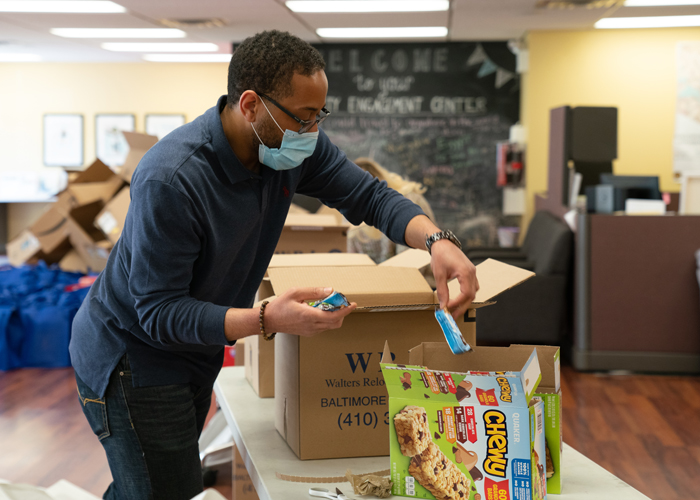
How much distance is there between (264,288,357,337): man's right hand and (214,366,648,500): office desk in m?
0.29

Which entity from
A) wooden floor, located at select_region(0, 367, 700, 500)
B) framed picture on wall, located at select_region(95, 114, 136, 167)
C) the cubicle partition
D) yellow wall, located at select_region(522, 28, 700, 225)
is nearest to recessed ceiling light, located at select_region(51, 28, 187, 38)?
framed picture on wall, located at select_region(95, 114, 136, 167)

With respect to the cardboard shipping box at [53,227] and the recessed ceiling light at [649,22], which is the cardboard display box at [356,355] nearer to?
the cardboard shipping box at [53,227]

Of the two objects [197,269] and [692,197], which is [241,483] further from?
[692,197]

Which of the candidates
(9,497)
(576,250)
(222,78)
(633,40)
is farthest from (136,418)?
(222,78)

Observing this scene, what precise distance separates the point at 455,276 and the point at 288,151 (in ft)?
1.25

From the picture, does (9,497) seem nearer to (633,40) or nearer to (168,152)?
(168,152)

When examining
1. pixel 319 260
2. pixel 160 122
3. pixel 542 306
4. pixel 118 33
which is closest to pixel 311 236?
pixel 319 260

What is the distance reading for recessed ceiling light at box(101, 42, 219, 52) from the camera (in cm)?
720

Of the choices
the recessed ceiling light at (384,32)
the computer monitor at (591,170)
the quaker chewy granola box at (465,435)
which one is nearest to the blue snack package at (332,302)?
the quaker chewy granola box at (465,435)

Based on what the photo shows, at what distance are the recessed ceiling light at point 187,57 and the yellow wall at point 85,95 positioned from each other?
0.38m

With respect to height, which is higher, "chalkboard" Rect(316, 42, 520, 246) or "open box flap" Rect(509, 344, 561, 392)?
"chalkboard" Rect(316, 42, 520, 246)

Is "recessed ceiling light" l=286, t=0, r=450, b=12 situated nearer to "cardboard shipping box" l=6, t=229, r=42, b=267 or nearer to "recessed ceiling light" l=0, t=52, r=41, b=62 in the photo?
"cardboard shipping box" l=6, t=229, r=42, b=267

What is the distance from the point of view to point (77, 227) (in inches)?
209

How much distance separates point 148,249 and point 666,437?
2838mm
